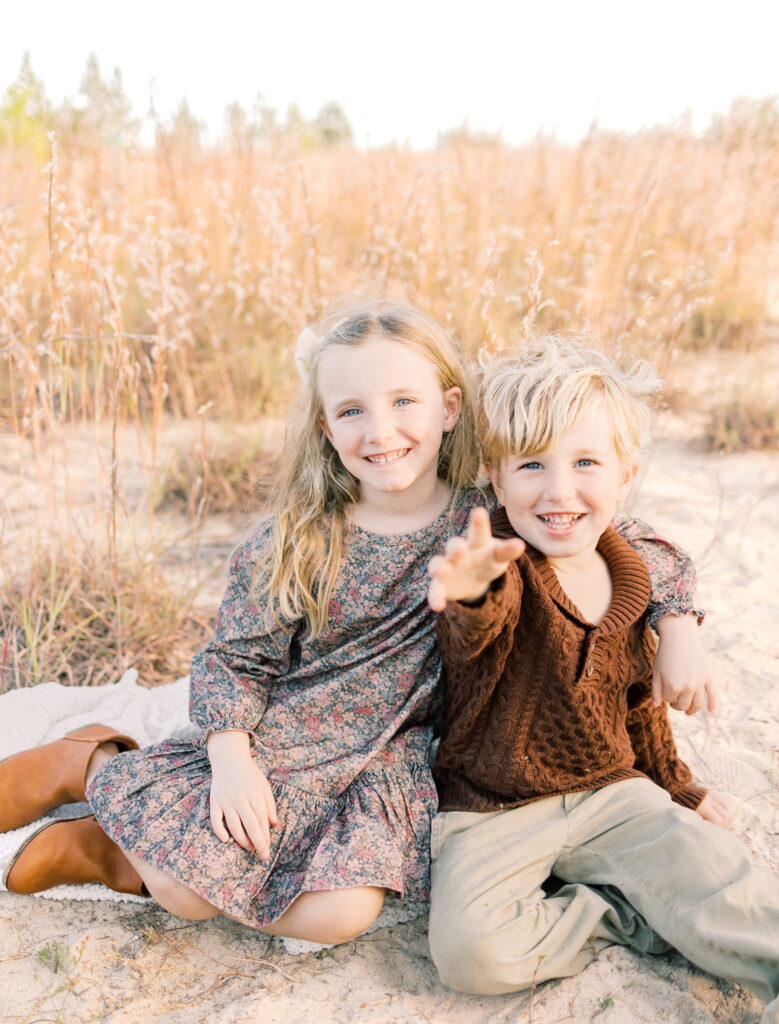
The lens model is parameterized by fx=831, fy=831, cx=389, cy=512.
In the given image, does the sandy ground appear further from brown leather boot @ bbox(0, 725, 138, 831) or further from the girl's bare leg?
brown leather boot @ bbox(0, 725, 138, 831)

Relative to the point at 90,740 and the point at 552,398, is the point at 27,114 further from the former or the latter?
the point at 552,398

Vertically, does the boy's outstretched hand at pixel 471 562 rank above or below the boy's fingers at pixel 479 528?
below

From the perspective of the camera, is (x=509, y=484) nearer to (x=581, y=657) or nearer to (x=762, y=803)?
(x=581, y=657)

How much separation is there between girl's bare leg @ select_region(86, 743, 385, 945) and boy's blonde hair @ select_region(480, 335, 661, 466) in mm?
873

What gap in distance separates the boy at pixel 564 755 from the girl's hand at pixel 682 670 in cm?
5

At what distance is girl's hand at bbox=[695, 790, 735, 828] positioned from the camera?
5.92ft

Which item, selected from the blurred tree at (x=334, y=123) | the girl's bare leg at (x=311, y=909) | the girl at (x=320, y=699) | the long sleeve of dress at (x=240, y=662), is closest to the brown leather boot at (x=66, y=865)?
the girl at (x=320, y=699)

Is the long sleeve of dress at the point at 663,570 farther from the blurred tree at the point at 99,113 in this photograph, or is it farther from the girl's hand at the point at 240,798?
the blurred tree at the point at 99,113

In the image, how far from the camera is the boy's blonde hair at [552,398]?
1535 mm

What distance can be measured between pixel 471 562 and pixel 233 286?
2435 mm

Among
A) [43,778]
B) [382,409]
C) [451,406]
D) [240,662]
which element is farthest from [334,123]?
[43,778]

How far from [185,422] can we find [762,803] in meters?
2.73

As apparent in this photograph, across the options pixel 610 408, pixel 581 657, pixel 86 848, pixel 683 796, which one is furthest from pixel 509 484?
pixel 86 848

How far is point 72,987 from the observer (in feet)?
5.07
